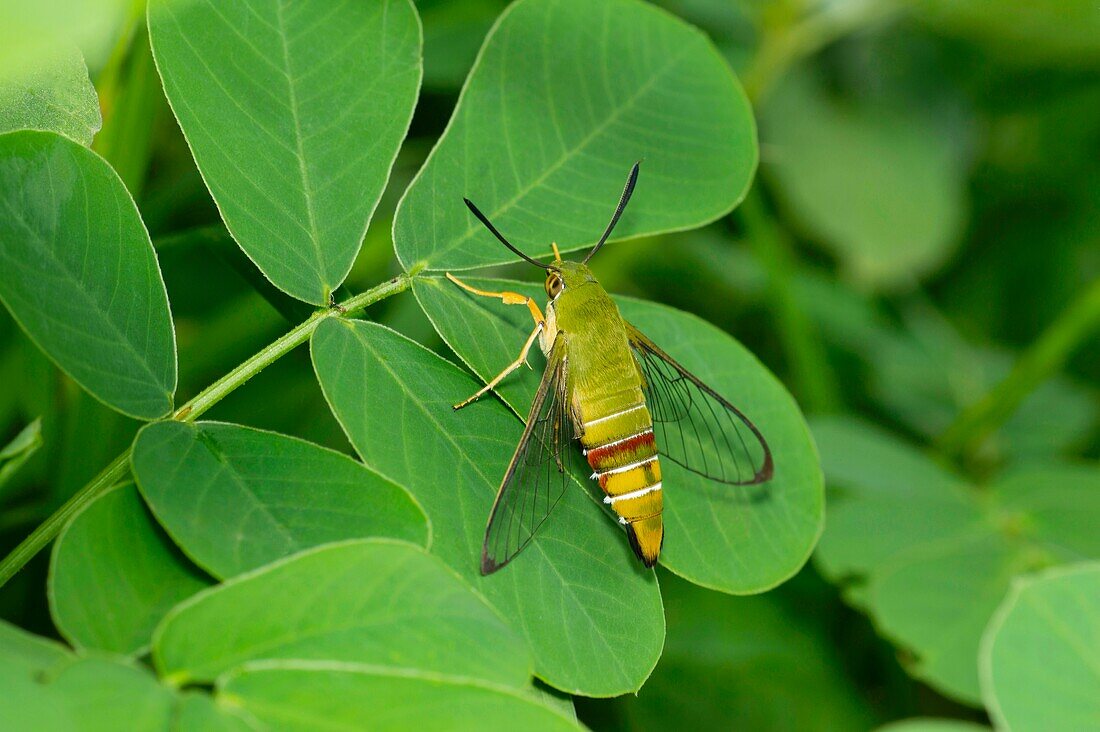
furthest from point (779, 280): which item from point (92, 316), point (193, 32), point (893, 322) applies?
point (92, 316)

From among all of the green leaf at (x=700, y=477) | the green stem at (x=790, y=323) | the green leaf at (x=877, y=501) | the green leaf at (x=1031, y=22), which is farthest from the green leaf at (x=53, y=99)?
the green leaf at (x=1031, y=22)

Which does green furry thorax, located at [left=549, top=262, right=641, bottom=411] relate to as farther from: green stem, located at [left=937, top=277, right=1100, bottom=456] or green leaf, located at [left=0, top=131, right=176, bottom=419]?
green stem, located at [left=937, top=277, right=1100, bottom=456]

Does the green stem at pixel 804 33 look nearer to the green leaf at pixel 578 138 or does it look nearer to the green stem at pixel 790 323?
the green stem at pixel 790 323

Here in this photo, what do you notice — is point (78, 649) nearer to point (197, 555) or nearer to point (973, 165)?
point (197, 555)

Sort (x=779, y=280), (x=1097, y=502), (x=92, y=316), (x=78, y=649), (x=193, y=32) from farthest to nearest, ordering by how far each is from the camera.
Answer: (x=779, y=280) < (x=1097, y=502) < (x=193, y=32) < (x=92, y=316) < (x=78, y=649)

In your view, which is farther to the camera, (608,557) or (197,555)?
(608,557)

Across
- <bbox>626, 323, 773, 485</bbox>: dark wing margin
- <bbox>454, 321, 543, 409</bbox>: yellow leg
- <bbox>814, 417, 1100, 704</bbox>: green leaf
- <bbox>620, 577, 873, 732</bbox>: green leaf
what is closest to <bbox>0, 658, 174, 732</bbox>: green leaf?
<bbox>454, 321, 543, 409</bbox>: yellow leg

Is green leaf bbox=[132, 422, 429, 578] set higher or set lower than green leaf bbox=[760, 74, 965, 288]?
higher
